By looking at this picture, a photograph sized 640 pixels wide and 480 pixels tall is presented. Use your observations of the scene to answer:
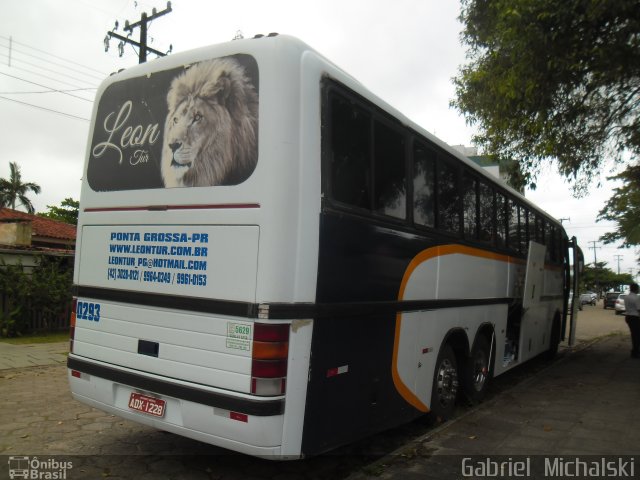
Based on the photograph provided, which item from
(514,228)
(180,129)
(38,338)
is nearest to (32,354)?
(38,338)

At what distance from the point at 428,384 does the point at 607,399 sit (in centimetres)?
367

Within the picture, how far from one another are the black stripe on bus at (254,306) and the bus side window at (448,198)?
1163 mm

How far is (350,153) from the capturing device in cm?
404

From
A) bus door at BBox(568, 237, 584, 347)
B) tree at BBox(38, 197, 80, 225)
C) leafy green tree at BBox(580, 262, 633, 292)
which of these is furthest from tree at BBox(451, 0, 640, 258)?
leafy green tree at BBox(580, 262, 633, 292)

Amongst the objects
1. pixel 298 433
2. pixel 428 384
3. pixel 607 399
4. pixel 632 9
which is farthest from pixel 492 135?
pixel 298 433

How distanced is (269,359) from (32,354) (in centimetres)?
825

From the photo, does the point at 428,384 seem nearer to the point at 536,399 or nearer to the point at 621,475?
the point at 621,475

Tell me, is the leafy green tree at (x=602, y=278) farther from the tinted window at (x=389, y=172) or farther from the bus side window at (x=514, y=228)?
the tinted window at (x=389, y=172)

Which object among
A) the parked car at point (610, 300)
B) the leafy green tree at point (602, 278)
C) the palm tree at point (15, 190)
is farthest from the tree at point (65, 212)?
the leafy green tree at point (602, 278)

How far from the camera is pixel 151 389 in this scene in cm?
393

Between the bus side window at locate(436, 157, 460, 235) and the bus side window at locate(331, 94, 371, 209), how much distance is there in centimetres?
162

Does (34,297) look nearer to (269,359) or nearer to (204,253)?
(204,253)

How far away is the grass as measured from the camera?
1130 cm

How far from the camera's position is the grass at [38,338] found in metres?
11.3
